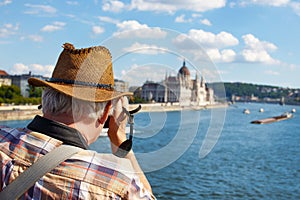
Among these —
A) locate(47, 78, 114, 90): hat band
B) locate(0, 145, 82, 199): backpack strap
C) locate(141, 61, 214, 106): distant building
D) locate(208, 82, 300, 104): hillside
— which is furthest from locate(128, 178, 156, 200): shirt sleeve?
locate(208, 82, 300, 104): hillside

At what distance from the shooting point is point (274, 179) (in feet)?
40.6

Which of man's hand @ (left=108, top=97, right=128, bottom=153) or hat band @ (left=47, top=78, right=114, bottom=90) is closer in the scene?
hat band @ (left=47, top=78, right=114, bottom=90)

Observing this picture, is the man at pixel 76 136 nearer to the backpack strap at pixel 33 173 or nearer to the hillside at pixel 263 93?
the backpack strap at pixel 33 173

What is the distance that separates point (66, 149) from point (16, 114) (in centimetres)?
3214

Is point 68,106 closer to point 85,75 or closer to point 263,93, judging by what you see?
point 85,75

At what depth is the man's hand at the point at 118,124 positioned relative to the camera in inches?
45.6

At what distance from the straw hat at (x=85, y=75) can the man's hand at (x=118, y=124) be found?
7cm

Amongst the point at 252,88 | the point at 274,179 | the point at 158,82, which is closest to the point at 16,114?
the point at 274,179

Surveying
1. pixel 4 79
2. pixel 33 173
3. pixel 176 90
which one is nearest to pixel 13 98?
pixel 4 79

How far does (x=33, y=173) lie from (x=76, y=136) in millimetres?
147

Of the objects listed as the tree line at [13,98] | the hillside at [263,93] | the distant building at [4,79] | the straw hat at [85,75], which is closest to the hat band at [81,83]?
the straw hat at [85,75]

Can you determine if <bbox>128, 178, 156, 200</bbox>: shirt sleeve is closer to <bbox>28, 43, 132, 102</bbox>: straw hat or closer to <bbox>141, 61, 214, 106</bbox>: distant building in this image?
<bbox>28, 43, 132, 102</bbox>: straw hat

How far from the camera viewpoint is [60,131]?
0.98m

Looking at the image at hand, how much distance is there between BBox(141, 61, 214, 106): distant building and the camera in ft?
4.33
